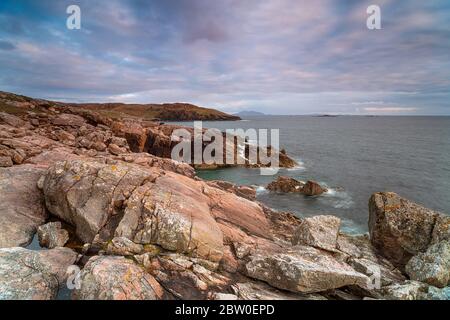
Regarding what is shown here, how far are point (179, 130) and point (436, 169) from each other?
71134mm

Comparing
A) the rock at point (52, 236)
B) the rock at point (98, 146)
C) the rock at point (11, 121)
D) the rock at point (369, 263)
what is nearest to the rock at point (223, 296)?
the rock at point (369, 263)

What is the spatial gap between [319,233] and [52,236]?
52.7ft

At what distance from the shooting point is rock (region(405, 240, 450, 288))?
15.3 meters

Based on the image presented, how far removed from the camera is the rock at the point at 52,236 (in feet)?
51.1

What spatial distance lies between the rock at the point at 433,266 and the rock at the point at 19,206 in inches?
873

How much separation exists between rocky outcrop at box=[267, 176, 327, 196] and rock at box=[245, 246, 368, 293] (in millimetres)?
38959

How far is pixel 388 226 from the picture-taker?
21.0 m

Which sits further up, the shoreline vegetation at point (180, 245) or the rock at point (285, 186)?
the shoreline vegetation at point (180, 245)

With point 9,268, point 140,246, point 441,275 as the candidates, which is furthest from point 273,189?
point 9,268

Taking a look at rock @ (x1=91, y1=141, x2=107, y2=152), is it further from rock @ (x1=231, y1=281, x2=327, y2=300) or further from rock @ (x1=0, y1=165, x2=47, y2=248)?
rock @ (x1=231, y1=281, x2=327, y2=300)

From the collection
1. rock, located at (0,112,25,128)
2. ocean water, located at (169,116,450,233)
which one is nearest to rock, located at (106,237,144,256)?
ocean water, located at (169,116,450,233)

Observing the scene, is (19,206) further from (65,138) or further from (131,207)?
(65,138)

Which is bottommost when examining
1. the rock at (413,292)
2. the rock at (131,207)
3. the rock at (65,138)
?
the rock at (413,292)

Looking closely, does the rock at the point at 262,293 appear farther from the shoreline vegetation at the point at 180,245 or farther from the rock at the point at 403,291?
the rock at the point at 403,291
